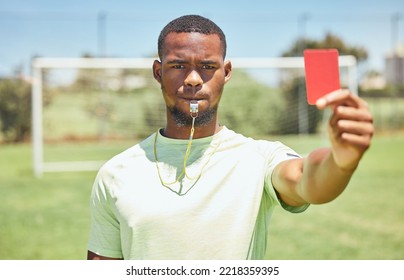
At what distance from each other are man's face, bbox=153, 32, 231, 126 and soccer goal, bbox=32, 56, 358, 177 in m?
7.39

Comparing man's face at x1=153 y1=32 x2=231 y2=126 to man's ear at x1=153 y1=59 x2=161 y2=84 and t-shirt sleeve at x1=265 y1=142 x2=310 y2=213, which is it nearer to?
man's ear at x1=153 y1=59 x2=161 y2=84

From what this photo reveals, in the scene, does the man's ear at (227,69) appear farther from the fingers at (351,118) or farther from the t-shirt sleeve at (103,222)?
the fingers at (351,118)

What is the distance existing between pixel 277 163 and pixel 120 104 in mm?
10252

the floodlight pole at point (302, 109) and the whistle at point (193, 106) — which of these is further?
the floodlight pole at point (302, 109)

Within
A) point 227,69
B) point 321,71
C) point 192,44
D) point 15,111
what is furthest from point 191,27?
point 15,111

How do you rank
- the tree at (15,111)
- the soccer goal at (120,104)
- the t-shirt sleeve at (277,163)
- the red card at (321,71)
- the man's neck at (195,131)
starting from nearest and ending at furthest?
1. the red card at (321,71)
2. the t-shirt sleeve at (277,163)
3. the man's neck at (195,131)
4. the soccer goal at (120,104)
5. the tree at (15,111)

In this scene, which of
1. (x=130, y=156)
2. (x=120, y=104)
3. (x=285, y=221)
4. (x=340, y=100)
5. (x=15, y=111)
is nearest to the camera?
(x=340, y=100)

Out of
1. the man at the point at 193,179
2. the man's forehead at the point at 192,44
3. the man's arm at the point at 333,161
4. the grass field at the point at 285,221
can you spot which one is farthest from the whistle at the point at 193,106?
the grass field at the point at 285,221

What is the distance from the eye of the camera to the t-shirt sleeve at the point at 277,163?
1.30m

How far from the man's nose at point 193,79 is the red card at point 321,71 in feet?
Answer: 1.18

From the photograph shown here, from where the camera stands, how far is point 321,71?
104 centimetres

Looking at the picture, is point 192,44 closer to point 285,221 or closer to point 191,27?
point 191,27
